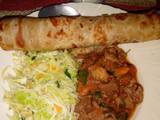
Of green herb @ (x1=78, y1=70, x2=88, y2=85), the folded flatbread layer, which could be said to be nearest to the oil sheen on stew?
A: green herb @ (x1=78, y1=70, x2=88, y2=85)

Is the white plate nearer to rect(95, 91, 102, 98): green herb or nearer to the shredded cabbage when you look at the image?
the shredded cabbage

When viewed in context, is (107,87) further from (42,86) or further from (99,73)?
(42,86)

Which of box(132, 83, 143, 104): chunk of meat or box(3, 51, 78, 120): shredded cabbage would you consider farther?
box(132, 83, 143, 104): chunk of meat

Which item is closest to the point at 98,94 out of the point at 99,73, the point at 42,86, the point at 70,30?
the point at 99,73

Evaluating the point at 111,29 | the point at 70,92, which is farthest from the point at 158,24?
the point at 70,92

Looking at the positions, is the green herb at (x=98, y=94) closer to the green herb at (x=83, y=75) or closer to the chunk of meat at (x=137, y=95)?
the green herb at (x=83, y=75)

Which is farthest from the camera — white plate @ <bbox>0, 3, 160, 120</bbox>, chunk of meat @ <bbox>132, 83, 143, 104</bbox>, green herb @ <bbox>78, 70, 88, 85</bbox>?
green herb @ <bbox>78, 70, 88, 85</bbox>
